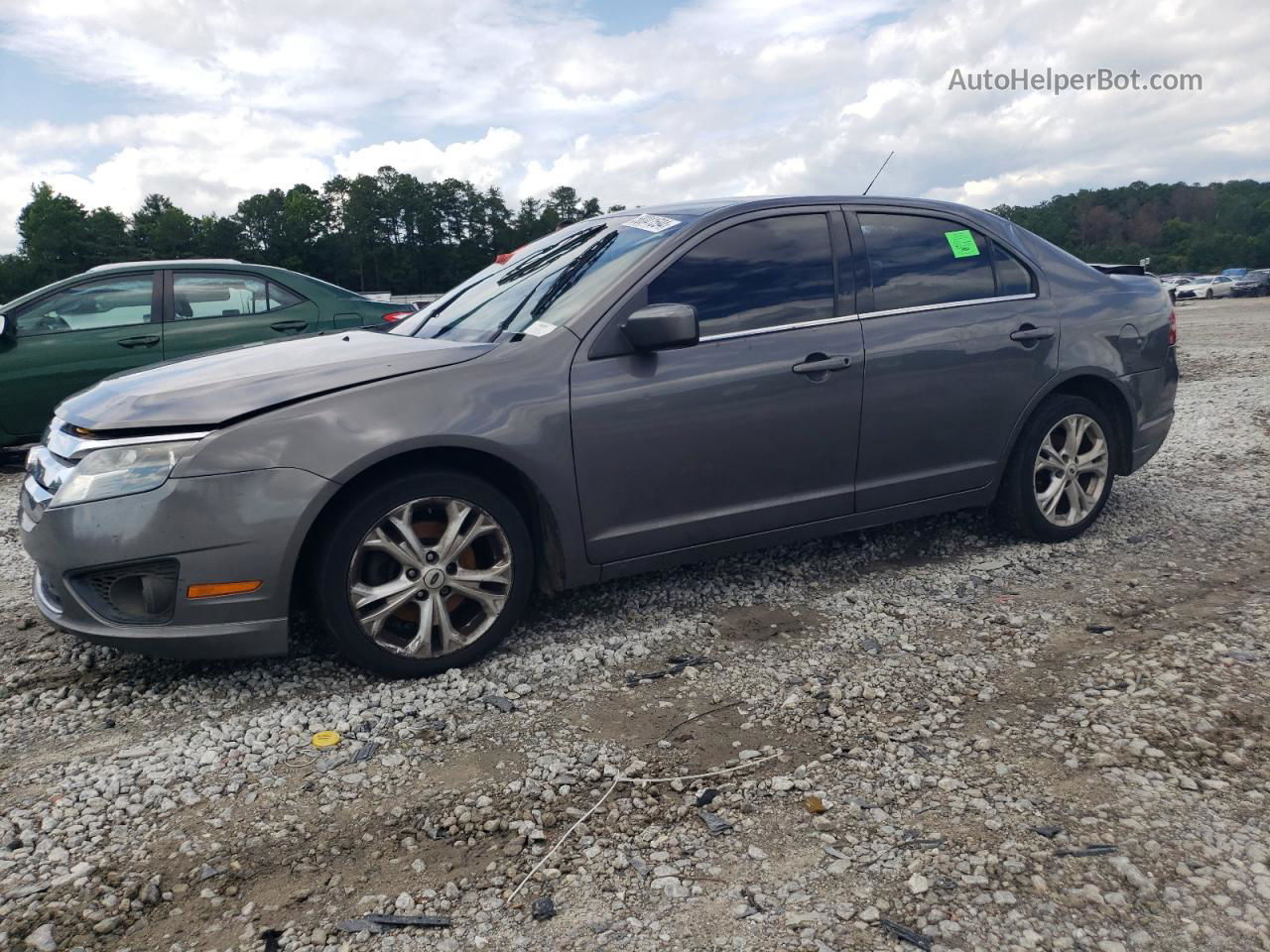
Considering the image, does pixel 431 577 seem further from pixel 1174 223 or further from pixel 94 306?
pixel 1174 223

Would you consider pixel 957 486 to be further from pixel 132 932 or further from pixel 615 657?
pixel 132 932

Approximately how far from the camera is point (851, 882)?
2.16 metres

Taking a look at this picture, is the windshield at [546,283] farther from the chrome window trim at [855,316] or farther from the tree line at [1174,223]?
the tree line at [1174,223]

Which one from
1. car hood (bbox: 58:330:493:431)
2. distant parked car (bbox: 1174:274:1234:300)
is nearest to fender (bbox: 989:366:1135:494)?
car hood (bbox: 58:330:493:431)

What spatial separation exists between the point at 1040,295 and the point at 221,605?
12.5ft

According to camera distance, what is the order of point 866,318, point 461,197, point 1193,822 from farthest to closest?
1. point 461,197
2. point 866,318
3. point 1193,822

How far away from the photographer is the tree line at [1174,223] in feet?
310

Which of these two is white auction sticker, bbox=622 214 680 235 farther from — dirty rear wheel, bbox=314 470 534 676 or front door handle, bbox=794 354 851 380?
dirty rear wheel, bbox=314 470 534 676

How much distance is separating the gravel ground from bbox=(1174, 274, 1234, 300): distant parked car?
52.9m

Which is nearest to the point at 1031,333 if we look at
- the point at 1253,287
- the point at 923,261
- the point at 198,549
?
the point at 923,261

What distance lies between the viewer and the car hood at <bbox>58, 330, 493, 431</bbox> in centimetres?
303

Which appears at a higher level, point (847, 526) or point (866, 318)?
point (866, 318)

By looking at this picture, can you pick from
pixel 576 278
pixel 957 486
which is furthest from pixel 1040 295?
pixel 576 278

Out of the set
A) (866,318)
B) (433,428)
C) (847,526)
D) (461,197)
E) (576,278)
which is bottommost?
(847,526)
